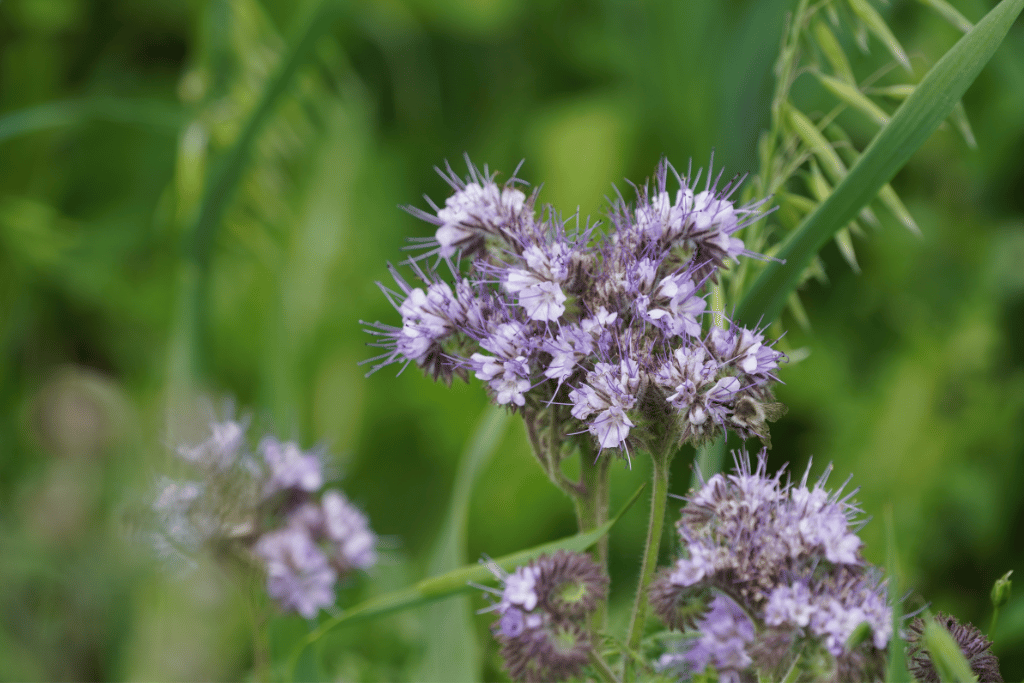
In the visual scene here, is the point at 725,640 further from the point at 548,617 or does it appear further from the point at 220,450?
the point at 220,450

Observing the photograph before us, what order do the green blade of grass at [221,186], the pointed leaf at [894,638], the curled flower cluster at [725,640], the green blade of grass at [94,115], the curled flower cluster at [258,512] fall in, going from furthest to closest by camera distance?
the green blade of grass at [94,115], the green blade of grass at [221,186], the curled flower cluster at [258,512], the curled flower cluster at [725,640], the pointed leaf at [894,638]

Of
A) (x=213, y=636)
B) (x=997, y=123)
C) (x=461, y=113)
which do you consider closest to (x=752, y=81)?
(x=997, y=123)

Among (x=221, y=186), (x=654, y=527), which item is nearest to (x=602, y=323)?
(x=654, y=527)

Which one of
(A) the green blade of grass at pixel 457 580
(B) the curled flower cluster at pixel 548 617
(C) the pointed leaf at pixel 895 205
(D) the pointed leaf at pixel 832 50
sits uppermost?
(D) the pointed leaf at pixel 832 50

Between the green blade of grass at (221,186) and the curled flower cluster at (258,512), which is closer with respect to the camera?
the curled flower cluster at (258,512)

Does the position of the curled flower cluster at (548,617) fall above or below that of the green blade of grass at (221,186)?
below

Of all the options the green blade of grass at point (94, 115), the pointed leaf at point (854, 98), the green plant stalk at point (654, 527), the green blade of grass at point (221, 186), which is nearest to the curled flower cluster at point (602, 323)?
the green plant stalk at point (654, 527)

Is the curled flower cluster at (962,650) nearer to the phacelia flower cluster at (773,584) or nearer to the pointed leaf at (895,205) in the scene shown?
the phacelia flower cluster at (773,584)
